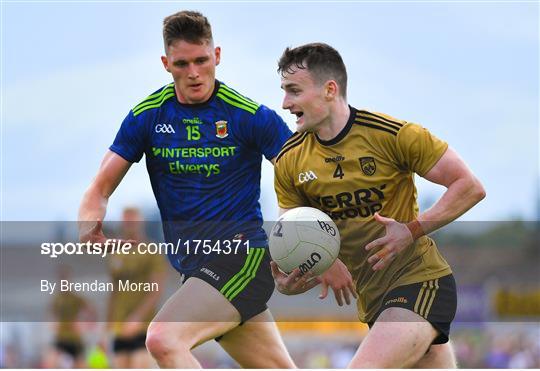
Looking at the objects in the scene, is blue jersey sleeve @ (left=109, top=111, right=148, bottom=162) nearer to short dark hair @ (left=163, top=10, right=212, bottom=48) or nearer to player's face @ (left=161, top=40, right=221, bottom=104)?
player's face @ (left=161, top=40, right=221, bottom=104)

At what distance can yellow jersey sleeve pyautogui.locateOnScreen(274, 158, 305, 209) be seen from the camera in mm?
8203

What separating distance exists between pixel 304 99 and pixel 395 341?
6.18 feet

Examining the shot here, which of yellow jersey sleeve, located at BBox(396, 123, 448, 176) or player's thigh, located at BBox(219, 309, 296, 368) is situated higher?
yellow jersey sleeve, located at BBox(396, 123, 448, 176)

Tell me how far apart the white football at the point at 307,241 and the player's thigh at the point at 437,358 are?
3.54 feet

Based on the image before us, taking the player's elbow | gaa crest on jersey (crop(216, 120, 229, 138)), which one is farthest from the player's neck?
the player's elbow

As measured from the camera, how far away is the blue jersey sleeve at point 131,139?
348 inches

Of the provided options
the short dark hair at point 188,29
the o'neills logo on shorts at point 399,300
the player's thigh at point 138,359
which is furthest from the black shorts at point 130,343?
the o'neills logo on shorts at point 399,300

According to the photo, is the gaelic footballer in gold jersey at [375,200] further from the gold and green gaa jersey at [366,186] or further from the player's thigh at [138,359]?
the player's thigh at [138,359]

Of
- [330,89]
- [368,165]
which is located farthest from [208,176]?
[368,165]

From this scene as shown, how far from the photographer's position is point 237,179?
28.6 ft

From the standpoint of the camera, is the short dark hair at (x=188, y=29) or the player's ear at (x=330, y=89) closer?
the player's ear at (x=330, y=89)

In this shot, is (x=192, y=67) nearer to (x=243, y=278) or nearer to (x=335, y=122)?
(x=335, y=122)

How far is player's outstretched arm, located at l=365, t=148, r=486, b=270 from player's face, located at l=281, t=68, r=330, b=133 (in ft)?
2.98

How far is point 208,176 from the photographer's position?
8664 millimetres
